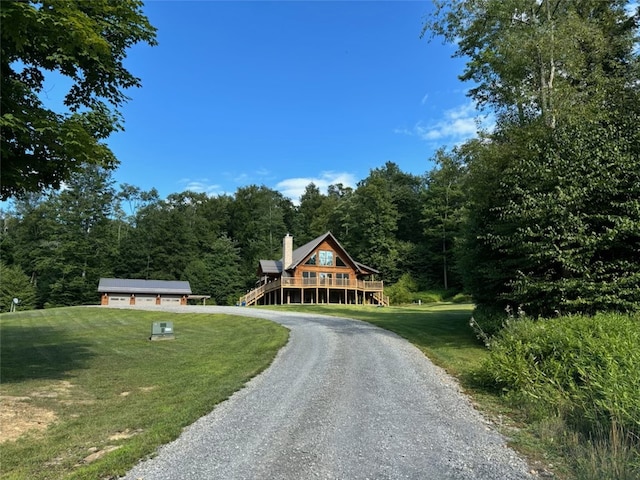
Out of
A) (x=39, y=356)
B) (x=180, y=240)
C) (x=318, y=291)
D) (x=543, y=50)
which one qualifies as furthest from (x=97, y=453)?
(x=180, y=240)

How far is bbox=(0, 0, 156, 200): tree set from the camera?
520cm

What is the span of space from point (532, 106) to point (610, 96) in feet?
6.98

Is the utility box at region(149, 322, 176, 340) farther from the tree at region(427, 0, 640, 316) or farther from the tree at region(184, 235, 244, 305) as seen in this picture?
the tree at region(184, 235, 244, 305)

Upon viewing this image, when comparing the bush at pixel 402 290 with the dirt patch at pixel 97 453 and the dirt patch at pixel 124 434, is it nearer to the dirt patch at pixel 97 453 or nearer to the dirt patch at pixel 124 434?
the dirt patch at pixel 124 434

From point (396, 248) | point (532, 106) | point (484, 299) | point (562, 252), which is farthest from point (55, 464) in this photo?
point (396, 248)

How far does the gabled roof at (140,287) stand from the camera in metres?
41.5

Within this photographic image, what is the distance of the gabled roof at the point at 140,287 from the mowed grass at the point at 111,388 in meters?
25.7

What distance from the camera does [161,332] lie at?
15.9 metres

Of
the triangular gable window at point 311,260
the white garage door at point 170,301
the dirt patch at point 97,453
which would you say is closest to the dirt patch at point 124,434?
the dirt patch at point 97,453

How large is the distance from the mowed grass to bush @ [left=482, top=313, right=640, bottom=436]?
4.78m

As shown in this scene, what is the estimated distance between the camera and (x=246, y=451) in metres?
4.66

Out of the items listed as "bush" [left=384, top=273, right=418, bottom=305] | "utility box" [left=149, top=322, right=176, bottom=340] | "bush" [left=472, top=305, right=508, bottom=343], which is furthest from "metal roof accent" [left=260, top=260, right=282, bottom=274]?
"bush" [left=472, top=305, right=508, bottom=343]

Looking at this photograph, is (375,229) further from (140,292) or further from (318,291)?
(140,292)

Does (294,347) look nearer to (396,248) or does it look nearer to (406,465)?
(406,465)
